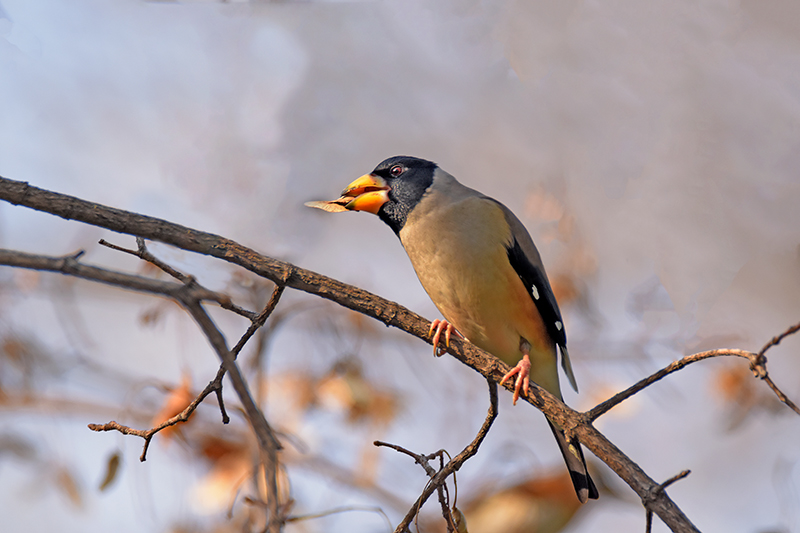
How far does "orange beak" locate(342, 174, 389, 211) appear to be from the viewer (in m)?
3.47

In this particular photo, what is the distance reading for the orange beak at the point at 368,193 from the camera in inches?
137

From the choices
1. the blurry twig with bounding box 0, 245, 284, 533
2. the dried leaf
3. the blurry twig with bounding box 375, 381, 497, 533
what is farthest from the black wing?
the blurry twig with bounding box 0, 245, 284, 533

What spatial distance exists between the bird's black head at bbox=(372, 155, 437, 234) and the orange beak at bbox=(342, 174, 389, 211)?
0.03 meters

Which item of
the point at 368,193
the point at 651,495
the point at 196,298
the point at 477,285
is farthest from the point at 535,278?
the point at 196,298

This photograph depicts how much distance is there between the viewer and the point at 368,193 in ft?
11.6

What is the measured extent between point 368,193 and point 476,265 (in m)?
0.91

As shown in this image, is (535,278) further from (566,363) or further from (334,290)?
(334,290)

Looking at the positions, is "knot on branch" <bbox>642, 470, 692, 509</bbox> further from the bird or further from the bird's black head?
the bird's black head

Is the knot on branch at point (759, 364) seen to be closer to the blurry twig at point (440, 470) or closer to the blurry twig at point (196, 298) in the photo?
the blurry twig at point (440, 470)

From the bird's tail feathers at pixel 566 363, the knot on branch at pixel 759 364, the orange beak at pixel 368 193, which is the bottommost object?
the knot on branch at pixel 759 364

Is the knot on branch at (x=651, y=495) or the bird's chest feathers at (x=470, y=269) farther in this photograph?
the bird's chest feathers at (x=470, y=269)

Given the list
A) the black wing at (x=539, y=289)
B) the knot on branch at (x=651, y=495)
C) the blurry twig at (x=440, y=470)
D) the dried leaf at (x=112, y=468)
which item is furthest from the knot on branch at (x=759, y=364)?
the dried leaf at (x=112, y=468)

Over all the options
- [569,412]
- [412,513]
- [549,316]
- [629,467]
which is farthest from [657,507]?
[549,316]

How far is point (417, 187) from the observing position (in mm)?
3506
